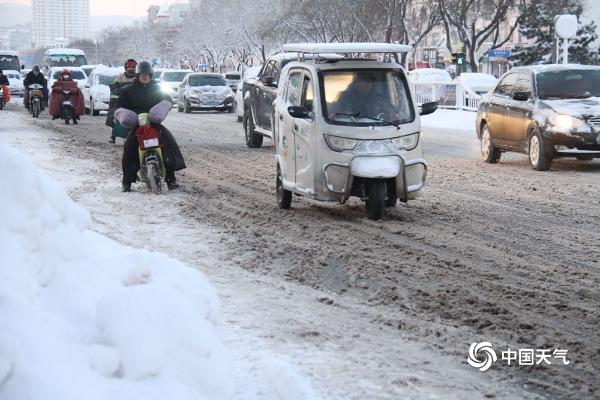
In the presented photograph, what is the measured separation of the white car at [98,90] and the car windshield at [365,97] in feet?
75.7

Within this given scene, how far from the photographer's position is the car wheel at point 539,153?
1605 cm

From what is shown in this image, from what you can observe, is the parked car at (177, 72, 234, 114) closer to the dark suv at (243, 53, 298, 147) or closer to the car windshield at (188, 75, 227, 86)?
the car windshield at (188, 75, 227, 86)

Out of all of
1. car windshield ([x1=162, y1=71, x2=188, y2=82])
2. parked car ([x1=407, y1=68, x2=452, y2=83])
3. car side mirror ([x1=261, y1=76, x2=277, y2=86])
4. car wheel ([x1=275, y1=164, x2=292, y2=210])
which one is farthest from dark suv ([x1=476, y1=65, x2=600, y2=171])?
parked car ([x1=407, y1=68, x2=452, y2=83])

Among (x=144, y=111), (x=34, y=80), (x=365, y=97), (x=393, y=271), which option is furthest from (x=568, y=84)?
(x=34, y=80)

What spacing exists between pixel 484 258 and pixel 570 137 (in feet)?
24.4

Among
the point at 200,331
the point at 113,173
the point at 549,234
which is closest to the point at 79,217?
the point at 200,331

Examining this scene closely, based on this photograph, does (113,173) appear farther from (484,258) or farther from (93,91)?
(93,91)

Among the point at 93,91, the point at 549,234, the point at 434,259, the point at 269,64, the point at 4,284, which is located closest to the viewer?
the point at 4,284

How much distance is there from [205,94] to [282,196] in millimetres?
26136

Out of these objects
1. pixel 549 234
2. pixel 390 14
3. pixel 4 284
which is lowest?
pixel 549 234

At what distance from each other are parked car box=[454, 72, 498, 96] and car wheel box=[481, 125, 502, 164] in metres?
17.5

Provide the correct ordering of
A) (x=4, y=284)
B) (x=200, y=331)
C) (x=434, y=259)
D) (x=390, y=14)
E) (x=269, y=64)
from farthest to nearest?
1. (x=390, y=14)
2. (x=269, y=64)
3. (x=434, y=259)
4. (x=200, y=331)
5. (x=4, y=284)

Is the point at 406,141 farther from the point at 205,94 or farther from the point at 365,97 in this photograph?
the point at 205,94

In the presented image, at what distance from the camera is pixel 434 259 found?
8.87 m
